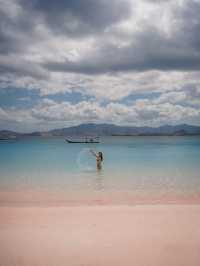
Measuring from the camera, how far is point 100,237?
4.95 meters

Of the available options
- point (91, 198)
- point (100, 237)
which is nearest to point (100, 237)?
point (100, 237)

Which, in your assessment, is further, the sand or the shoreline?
the shoreline

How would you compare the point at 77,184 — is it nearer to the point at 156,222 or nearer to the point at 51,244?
the point at 156,222

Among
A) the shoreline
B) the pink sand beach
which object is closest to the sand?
the pink sand beach

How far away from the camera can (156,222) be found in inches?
232

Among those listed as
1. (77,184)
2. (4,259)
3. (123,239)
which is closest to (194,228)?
(123,239)

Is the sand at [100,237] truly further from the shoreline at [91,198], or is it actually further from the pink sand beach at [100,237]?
the shoreline at [91,198]

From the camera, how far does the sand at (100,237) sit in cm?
411

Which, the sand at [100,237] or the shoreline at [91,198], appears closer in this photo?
the sand at [100,237]

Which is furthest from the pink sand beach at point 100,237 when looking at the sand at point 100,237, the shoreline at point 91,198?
the shoreline at point 91,198

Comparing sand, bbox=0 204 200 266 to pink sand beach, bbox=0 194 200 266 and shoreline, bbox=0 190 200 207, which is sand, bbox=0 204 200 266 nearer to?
pink sand beach, bbox=0 194 200 266

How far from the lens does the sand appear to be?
4.11 m

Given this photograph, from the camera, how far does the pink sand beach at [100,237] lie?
4.11 m

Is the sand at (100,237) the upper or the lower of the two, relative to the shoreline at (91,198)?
upper
